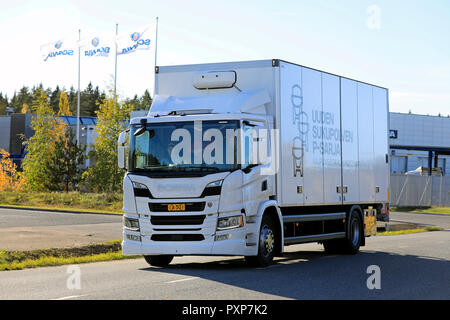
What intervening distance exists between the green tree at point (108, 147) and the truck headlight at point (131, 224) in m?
37.4

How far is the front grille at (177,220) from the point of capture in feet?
40.8

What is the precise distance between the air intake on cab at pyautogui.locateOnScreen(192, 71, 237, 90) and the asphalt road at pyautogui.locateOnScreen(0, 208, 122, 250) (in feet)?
20.3

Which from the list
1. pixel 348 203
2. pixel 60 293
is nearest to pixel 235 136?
pixel 60 293

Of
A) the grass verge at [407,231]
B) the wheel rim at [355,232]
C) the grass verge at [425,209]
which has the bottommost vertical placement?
the grass verge at [407,231]

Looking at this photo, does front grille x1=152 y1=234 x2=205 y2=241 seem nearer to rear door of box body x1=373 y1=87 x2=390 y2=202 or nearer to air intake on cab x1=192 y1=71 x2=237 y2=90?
air intake on cab x1=192 y1=71 x2=237 y2=90

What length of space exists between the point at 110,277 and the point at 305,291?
3.57 meters

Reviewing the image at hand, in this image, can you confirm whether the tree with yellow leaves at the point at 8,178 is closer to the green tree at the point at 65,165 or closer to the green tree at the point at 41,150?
the green tree at the point at 41,150

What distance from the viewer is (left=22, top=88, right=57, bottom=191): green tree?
159 feet

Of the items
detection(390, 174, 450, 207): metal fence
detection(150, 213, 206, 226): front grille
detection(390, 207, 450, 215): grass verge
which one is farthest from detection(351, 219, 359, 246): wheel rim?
detection(390, 174, 450, 207): metal fence

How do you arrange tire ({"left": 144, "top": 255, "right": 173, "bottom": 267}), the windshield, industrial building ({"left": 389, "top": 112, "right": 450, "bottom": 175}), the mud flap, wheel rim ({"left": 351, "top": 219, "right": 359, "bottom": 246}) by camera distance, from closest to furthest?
the windshield < tire ({"left": 144, "top": 255, "right": 173, "bottom": 267}) < wheel rim ({"left": 351, "top": 219, "right": 359, "bottom": 246}) < the mud flap < industrial building ({"left": 389, "top": 112, "right": 450, "bottom": 175})

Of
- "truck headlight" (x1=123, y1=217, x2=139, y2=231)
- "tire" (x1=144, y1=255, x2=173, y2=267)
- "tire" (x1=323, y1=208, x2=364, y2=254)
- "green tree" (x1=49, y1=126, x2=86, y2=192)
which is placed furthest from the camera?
"green tree" (x1=49, y1=126, x2=86, y2=192)

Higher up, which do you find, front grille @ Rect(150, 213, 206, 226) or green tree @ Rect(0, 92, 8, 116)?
green tree @ Rect(0, 92, 8, 116)

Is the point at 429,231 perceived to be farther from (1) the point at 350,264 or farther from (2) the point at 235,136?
(2) the point at 235,136

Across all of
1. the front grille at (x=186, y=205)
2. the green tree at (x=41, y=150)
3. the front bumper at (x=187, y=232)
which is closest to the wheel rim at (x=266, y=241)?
the front bumper at (x=187, y=232)
